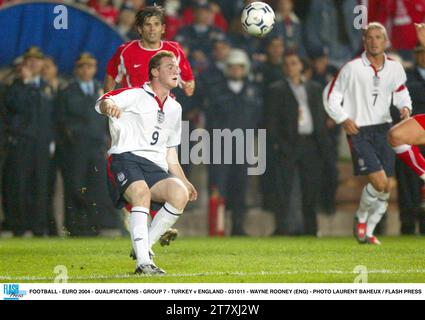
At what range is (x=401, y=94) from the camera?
12352mm

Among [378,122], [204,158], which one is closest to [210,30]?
[204,158]

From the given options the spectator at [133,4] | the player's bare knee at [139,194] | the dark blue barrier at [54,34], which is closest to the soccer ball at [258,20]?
the dark blue barrier at [54,34]

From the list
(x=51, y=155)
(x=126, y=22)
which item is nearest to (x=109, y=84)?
(x=51, y=155)

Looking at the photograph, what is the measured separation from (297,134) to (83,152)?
2.48 m

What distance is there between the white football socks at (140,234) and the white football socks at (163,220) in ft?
1.53

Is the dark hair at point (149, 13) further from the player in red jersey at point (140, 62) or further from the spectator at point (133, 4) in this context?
the spectator at point (133, 4)

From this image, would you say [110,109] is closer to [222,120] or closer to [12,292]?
[12,292]

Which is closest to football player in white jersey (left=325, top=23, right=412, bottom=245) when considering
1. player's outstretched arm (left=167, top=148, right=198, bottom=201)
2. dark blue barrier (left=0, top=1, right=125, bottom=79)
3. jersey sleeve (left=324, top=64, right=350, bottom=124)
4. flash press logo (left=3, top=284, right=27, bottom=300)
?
jersey sleeve (left=324, top=64, right=350, bottom=124)

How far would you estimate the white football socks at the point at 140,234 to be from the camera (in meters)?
9.19

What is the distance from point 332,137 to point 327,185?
582 mm

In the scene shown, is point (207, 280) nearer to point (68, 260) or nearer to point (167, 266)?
point (167, 266)

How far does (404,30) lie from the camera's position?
15.1 metres

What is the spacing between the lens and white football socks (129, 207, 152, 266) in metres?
9.19

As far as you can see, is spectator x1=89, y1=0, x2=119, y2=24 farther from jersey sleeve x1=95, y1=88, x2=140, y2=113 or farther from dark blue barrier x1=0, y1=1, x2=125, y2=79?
jersey sleeve x1=95, y1=88, x2=140, y2=113
